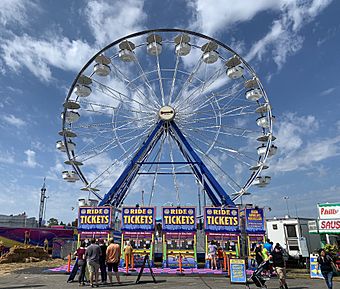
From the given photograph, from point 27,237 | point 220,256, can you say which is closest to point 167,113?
point 220,256

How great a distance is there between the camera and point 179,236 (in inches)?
708

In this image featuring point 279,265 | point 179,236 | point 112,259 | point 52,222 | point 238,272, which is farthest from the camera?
point 52,222

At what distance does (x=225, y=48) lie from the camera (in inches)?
910

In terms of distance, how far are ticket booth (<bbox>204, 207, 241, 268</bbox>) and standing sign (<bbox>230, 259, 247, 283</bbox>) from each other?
551 centimetres

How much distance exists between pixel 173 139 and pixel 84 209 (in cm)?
833

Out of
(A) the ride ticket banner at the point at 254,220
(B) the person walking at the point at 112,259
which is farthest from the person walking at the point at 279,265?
(A) the ride ticket banner at the point at 254,220

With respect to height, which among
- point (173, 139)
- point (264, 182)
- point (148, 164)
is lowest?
point (264, 182)

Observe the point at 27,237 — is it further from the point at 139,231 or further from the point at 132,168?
the point at 139,231

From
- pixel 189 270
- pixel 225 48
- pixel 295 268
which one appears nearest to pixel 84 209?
pixel 189 270

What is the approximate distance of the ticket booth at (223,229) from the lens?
1797cm

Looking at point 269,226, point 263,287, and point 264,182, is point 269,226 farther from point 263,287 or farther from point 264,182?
point 263,287

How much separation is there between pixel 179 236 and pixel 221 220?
8.57 feet

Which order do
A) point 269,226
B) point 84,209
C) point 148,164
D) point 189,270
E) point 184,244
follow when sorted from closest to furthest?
point 189,270 → point 184,244 → point 84,209 → point 269,226 → point 148,164

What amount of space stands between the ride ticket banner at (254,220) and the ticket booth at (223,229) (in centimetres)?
68
